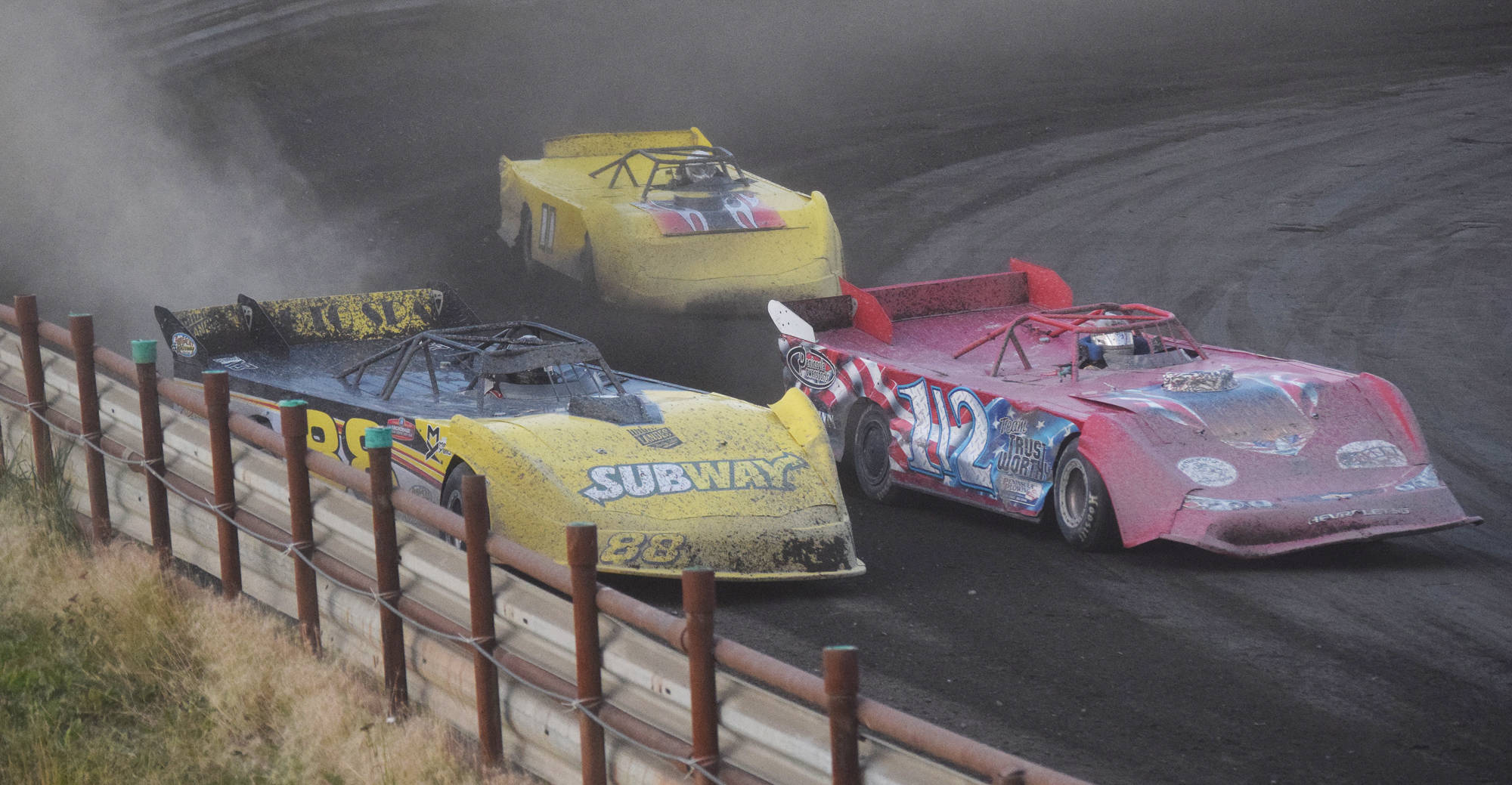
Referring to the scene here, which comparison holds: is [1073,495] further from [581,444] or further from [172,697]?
[172,697]

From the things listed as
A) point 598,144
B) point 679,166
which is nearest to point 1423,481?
point 679,166

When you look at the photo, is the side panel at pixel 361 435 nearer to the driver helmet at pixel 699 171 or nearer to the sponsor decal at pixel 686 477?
the sponsor decal at pixel 686 477

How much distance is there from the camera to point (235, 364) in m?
10.9

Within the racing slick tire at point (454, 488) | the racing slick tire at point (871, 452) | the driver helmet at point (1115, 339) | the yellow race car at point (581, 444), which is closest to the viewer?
the yellow race car at point (581, 444)

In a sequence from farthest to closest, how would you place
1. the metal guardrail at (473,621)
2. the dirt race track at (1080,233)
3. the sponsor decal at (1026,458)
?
the sponsor decal at (1026,458), the dirt race track at (1080,233), the metal guardrail at (473,621)

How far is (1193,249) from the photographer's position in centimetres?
1858

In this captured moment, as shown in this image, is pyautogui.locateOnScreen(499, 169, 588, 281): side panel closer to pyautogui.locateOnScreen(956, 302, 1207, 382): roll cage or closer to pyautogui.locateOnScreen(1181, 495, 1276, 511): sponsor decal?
pyautogui.locateOnScreen(956, 302, 1207, 382): roll cage

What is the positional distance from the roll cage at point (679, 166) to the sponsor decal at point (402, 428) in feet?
21.6

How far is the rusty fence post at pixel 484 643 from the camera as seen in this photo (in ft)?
18.7

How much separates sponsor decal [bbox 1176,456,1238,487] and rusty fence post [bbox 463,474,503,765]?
4.28 metres

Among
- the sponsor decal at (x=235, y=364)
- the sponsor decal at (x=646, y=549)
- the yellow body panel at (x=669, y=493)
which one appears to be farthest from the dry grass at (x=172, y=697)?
the sponsor decal at (x=235, y=364)

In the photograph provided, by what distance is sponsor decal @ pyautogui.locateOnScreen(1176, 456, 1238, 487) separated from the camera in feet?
28.5

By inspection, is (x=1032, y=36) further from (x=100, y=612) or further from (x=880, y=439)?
(x=100, y=612)

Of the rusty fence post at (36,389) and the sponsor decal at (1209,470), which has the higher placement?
the rusty fence post at (36,389)
